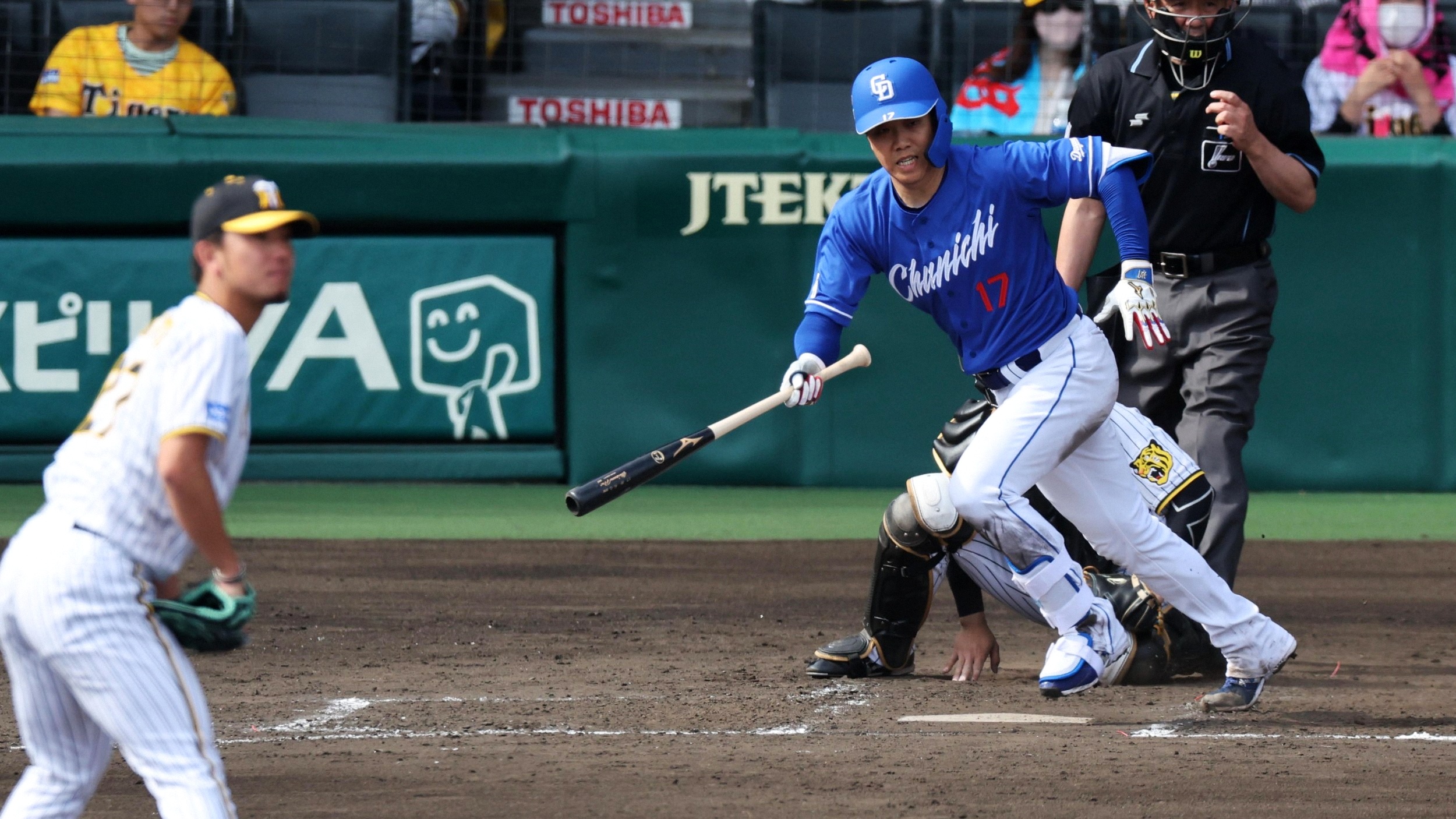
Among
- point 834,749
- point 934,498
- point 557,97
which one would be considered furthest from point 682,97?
point 834,749

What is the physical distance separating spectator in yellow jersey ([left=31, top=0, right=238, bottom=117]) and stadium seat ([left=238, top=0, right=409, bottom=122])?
569 millimetres

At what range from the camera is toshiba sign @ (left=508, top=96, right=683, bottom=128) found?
1019cm

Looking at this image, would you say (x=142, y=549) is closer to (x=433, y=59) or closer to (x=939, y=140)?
(x=939, y=140)

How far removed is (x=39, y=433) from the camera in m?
8.46

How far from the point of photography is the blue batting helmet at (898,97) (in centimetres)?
446

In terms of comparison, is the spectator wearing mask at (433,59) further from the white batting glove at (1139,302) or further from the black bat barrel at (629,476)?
the white batting glove at (1139,302)

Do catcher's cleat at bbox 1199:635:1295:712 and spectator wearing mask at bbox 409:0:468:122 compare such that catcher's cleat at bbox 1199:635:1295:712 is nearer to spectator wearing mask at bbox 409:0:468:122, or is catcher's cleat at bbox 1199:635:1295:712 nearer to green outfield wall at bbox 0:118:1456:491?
green outfield wall at bbox 0:118:1456:491

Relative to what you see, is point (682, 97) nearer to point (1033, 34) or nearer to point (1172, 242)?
point (1033, 34)

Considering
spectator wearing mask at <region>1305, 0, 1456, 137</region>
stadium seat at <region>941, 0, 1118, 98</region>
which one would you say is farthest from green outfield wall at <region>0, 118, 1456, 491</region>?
stadium seat at <region>941, 0, 1118, 98</region>

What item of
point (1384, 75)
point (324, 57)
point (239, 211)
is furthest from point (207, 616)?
point (1384, 75)

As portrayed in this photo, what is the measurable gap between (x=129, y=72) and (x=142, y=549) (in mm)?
6828

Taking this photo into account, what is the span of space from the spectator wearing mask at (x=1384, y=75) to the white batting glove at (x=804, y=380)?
576 cm

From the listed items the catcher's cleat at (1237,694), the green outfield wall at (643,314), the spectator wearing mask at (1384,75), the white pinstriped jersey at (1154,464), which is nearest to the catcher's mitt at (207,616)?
the catcher's cleat at (1237,694)

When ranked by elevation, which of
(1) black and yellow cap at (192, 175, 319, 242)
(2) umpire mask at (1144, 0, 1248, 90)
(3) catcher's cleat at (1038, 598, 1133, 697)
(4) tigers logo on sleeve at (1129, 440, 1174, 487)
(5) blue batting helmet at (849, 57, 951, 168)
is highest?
(2) umpire mask at (1144, 0, 1248, 90)
